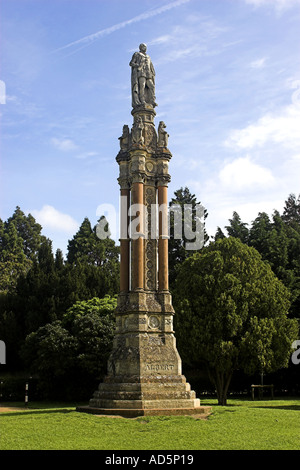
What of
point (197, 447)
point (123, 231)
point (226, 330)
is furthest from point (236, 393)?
point (197, 447)

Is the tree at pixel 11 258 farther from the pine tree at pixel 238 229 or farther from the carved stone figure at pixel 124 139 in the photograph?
the carved stone figure at pixel 124 139

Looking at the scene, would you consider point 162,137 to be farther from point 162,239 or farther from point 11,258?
point 11,258

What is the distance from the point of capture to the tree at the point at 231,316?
25.2 m

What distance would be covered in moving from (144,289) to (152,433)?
22.5 ft

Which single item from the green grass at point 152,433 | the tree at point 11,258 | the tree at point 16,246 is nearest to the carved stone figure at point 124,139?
the green grass at point 152,433

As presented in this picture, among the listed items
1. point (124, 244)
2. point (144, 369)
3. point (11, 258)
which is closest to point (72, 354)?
point (124, 244)

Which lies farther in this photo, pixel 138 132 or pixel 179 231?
pixel 179 231

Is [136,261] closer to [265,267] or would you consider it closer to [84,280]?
[265,267]

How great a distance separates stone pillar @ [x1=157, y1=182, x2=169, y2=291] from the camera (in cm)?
1848

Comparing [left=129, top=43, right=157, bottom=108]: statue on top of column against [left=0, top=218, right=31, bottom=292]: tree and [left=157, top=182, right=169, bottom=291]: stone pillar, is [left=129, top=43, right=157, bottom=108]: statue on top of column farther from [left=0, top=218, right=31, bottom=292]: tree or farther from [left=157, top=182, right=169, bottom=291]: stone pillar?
[left=0, top=218, right=31, bottom=292]: tree

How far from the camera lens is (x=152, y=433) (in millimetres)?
11836

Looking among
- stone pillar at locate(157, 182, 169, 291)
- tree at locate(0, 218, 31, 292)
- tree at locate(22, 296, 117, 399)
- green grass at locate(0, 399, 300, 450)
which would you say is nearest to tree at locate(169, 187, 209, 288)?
tree at locate(22, 296, 117, 399)

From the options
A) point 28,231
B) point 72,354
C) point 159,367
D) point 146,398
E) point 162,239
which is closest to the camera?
point 146,398
